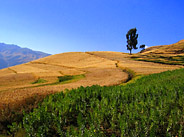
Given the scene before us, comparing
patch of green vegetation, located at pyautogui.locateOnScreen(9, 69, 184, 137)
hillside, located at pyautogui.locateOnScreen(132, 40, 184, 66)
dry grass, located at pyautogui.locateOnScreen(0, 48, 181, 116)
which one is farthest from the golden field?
hillside, located at pyautogui.locateOnScreen(132, 40, 184, 66)

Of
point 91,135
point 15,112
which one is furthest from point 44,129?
point 15,112

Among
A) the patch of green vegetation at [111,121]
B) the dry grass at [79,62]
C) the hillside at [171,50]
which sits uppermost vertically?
the hillside at [171,50]

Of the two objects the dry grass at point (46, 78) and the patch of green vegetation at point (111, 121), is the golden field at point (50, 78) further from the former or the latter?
the patch of green vegetation at point (111, 121)

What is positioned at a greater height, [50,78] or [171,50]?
[171,50]

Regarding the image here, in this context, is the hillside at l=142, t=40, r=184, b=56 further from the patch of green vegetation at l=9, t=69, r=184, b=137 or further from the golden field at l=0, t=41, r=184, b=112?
the patch of green vegetation at l=9, t=69, r=184, b=137

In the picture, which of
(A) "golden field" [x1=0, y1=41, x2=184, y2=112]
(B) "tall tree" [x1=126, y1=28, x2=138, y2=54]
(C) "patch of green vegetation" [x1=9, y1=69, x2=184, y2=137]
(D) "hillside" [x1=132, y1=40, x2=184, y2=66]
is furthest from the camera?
(B) "tall tree" [x1=126, y1=28, x2=138, y2=54]

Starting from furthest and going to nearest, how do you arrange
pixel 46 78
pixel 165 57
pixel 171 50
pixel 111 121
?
pixel 171 50
pixel 165 57
pixel 46 78
pixel 111 121

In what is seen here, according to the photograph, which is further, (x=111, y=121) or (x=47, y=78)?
(x=47, y=78)

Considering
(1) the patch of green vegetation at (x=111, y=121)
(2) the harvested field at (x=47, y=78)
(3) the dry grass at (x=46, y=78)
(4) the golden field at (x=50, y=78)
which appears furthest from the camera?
(4) the golden field at (x=50, y=78)

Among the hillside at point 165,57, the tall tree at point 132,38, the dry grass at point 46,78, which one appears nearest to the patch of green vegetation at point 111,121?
the dry grass at point 46,78

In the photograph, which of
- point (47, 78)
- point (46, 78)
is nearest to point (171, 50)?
point (47, 78)

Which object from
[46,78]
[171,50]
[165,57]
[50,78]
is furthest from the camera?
[171,50]

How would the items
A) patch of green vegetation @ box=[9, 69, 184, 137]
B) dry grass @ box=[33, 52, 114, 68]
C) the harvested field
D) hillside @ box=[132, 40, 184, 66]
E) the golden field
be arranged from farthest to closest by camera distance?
hillside @ box=[132, 40, 184, 66], dry grass @ box=[33, 52, 114, 68], the golden field, the harvested field, patch of green vegetation @ box=[9, 69, 184, 137]

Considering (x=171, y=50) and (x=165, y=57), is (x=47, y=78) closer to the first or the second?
(x=165, y=57)
